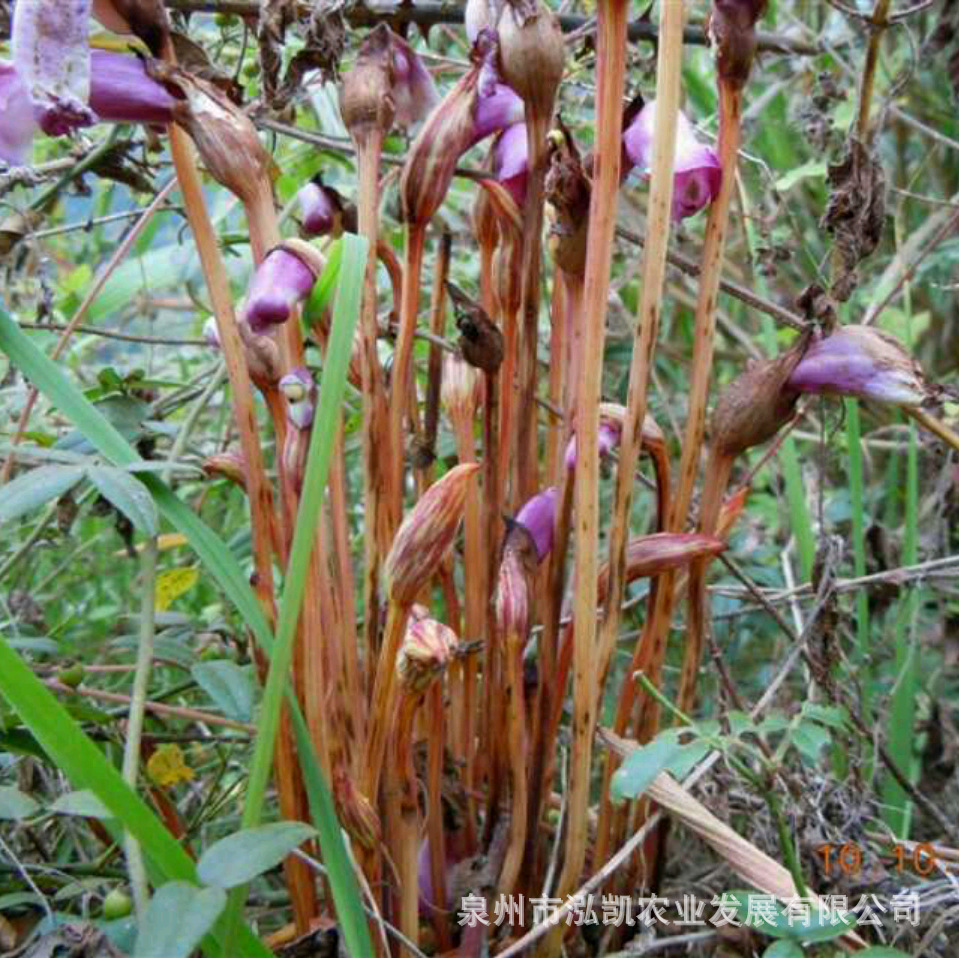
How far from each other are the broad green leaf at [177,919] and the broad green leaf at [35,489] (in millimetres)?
182

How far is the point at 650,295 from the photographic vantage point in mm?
589

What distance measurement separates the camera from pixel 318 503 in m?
0.54

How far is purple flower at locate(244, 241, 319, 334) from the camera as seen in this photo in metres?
0.61

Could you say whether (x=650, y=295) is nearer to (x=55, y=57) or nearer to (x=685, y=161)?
(x=685, y=161)

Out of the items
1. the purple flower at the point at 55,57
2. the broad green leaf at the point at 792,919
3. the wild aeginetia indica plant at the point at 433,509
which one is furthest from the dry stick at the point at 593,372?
the purple flower at the point at 55,57

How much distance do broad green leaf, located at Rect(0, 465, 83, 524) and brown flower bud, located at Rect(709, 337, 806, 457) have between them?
32 cm

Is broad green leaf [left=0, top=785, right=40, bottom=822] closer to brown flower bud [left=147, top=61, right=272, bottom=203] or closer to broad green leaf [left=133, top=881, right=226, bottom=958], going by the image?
broad green leaf [left=133, top=881, right=226, bottom=958]

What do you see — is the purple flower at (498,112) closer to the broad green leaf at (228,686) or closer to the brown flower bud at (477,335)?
the brown flower bud at (477,335)

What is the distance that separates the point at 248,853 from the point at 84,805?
0.07 m

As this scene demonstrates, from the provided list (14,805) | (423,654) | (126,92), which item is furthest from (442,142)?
(14,805)

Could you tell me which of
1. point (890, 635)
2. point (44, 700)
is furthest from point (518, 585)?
point (890, 635)

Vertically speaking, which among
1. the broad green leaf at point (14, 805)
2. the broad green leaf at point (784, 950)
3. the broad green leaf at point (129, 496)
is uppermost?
the broad green leaf at point (129, 496)

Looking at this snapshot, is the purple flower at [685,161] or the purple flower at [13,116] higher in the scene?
the purple flower at [13,116]

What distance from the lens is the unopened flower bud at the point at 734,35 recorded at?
625 millimetres
